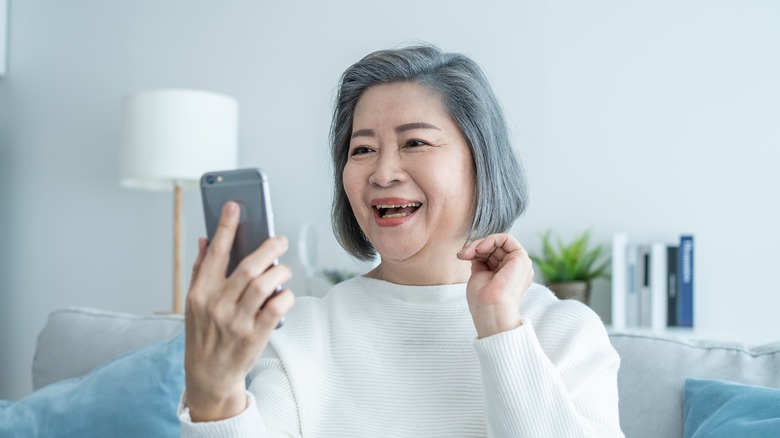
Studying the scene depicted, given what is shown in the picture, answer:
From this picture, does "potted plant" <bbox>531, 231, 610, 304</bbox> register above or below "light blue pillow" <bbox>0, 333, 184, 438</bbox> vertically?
above

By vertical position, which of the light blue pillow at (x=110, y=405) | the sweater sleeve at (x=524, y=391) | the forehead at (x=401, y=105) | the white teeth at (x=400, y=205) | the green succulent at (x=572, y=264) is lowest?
the light blue pillow at (x=110, y=405)

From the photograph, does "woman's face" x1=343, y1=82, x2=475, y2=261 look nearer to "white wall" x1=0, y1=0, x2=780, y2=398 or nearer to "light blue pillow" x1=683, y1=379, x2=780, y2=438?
"light blue pillow" x1=683, y1=379, x2=780, y2=438

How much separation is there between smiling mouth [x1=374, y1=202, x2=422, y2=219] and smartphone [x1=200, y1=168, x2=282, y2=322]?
0.48 meters

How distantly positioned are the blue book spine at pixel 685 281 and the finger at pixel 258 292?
202 centimetres

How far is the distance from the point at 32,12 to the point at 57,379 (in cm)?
245

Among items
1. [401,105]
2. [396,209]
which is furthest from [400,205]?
[401,105]

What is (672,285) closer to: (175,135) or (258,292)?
(175,135)

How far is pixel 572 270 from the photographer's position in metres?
2.66

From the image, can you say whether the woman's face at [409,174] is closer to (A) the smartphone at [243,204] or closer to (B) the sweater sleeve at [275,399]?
(B) the sweater sleeve at [275,399]

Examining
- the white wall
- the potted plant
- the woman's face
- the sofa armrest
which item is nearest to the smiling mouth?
the woman's face

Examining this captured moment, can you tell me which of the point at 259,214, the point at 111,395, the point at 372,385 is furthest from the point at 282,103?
the point at 259,214

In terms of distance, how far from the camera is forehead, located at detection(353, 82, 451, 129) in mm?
1367

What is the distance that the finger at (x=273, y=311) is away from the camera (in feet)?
2.63

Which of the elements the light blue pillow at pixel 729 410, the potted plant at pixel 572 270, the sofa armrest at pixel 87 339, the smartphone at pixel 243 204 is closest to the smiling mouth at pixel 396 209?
the smartphone at pixel 243 204
